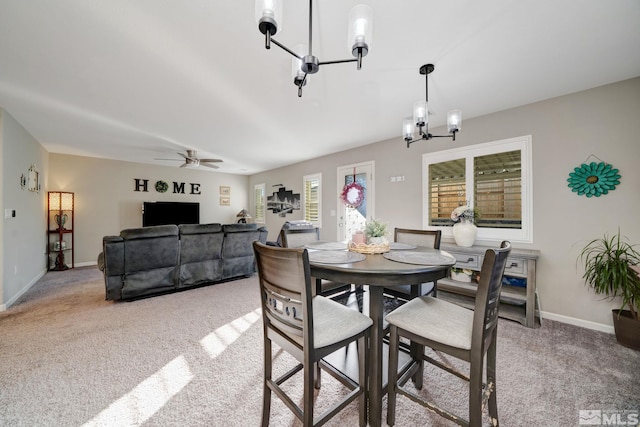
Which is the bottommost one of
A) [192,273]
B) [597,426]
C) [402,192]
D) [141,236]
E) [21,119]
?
[597,426]

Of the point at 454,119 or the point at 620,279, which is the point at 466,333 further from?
the point at 620,279

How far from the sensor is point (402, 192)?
3.97 metres

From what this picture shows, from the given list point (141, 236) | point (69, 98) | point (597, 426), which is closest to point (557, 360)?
point (597, 426)

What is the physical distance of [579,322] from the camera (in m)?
2.50

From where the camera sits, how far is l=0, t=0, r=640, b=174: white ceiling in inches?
60.9

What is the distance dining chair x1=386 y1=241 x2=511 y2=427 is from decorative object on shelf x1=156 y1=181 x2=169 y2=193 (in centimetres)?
702

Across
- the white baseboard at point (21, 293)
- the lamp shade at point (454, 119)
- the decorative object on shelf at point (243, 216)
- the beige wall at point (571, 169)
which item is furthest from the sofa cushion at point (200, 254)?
the beige wall at point (571, 169)

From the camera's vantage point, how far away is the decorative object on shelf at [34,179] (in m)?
3.73

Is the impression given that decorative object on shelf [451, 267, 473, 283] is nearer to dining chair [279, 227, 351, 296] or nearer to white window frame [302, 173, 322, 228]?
dining chair [279, 227, 351, 296]

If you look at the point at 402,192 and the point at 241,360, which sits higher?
the point at 402,192

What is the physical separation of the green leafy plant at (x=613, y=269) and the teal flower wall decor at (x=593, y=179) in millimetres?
470

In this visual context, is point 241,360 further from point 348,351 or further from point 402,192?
point 402,192

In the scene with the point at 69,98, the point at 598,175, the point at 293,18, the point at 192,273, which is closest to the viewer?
the point at 293,18

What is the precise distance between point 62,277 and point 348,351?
5.45 meters
